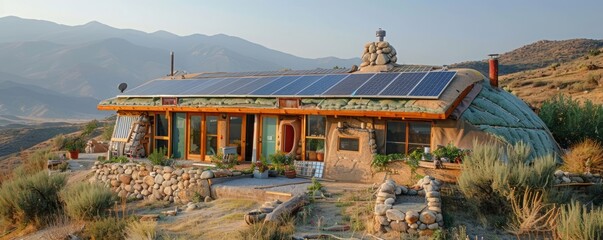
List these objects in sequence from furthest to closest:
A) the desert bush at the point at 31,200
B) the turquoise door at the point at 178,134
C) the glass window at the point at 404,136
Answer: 1. the turquoise door at the point at 178,134
2. the glass window at the point at 404,136
3. the desert bush at the point at 31,200

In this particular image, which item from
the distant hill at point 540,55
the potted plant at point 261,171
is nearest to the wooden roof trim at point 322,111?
the potted plant at point 261,171

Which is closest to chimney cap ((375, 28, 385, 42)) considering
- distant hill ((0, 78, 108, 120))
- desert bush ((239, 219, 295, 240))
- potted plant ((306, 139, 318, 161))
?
potted plant ((306, 139, 318, 161))

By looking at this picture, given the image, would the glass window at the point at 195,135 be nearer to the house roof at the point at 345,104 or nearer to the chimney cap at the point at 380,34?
the house roof at the point at 345,104

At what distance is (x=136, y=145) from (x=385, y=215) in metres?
11.9

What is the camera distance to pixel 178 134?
17.6 metres

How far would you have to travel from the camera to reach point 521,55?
59.5m

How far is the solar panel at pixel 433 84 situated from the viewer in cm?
1288

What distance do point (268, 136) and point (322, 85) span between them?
7.87 feet

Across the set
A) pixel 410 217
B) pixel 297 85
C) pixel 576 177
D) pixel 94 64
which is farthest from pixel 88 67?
pixel 410 217

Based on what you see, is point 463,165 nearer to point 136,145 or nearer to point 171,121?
point 171,121

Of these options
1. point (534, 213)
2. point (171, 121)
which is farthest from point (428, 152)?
point (171, 121)

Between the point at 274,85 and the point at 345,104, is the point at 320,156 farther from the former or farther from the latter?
the point at 274,85

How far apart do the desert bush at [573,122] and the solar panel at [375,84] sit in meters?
6.14

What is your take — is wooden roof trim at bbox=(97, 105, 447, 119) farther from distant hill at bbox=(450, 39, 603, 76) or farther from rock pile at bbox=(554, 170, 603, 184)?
distant hill at bbox=(450, 39, 603, 76)
